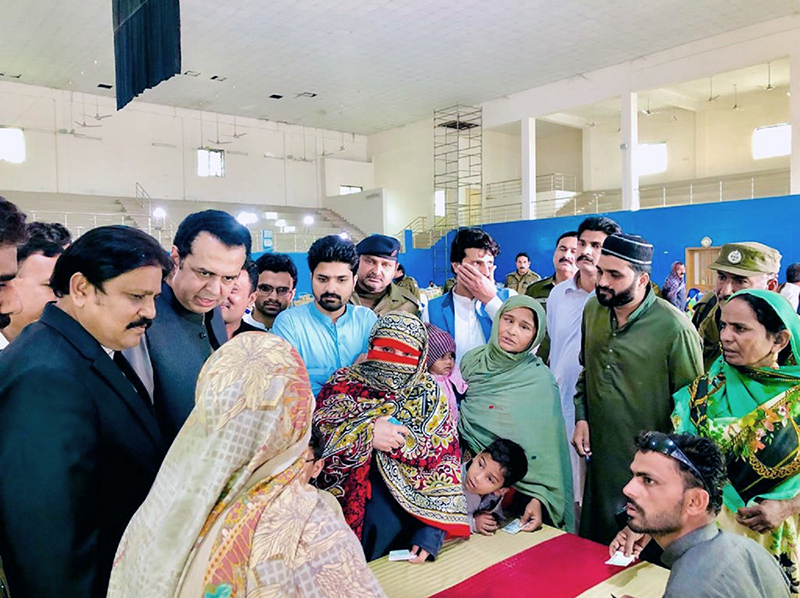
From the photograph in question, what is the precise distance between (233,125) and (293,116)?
192 centimetres

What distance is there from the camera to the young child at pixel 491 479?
7.13ft

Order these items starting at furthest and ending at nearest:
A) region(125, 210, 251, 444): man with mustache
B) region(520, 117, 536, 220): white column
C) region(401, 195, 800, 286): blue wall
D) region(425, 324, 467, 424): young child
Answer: region(520, 117, 536, 220): white column
region(401, 195, 800, 286): blue wall
region(425, 324, 467, 424): young child
region(125, 210, 251, 444): man with mustache

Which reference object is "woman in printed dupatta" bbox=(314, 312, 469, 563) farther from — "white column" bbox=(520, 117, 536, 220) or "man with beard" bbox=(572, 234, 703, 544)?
"white column" bbox=(520, 117, 536, 220)

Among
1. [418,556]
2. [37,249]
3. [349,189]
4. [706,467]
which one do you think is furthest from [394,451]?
[349,189]

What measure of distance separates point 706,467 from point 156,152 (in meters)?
18.0

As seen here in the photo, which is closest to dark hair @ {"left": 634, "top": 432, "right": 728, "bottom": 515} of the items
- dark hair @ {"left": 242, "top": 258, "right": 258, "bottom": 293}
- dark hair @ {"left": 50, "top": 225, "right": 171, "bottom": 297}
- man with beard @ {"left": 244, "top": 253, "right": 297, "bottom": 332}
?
dark hair @ {"left": 50, "top": 225, "right": 171, "bottom": 297}

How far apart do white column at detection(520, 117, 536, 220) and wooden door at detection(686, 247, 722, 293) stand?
4655 mm

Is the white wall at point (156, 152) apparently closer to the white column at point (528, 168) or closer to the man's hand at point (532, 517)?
the white column at point (528, 168)

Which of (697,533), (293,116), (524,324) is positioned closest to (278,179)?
(293,116)

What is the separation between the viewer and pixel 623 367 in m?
2.49

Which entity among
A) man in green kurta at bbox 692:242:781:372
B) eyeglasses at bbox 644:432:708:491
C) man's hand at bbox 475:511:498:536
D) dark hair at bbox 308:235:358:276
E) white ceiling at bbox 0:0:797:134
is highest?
white ceiling at bbox 0:0:797:134

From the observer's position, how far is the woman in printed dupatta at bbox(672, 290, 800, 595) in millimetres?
1829

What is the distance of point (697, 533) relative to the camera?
138 centimetres

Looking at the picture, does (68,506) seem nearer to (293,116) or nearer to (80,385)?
(80,385)
